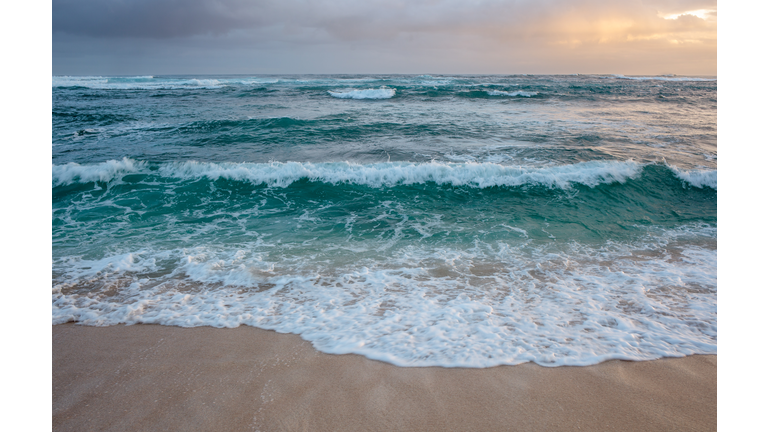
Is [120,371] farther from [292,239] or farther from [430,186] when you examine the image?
[430,186]

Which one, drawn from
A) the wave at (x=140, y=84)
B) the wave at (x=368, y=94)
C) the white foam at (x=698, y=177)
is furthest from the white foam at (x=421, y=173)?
the wave at (x=140, y=84)

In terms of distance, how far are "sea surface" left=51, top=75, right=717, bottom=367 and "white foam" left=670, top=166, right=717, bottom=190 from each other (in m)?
0.05

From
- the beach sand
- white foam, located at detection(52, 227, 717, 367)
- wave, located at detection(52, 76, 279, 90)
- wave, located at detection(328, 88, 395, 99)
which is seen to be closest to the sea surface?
white foam, located at detection(52, 227, 717, 367)

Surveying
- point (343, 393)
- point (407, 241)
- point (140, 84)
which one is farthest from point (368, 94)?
point (140, 84)

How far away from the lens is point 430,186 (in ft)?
27.2

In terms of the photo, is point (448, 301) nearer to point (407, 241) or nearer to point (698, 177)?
point (407, 241)

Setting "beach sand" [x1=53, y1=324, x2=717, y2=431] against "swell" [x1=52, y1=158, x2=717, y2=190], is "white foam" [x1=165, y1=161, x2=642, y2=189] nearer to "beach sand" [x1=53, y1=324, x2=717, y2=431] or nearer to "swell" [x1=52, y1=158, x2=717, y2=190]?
"swell" [x1=52, y1=158, x2=717, y2=190]

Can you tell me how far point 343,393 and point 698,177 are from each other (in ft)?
33.5

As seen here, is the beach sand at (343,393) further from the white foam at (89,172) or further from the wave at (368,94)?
the wave at (368,94)

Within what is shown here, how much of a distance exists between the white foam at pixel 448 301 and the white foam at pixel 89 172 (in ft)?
16.5

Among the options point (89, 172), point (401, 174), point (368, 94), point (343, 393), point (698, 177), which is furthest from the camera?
point (368, 94)

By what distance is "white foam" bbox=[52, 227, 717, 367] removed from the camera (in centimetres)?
304

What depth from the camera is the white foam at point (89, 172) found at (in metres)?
8.35

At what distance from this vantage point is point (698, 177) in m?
8.38
